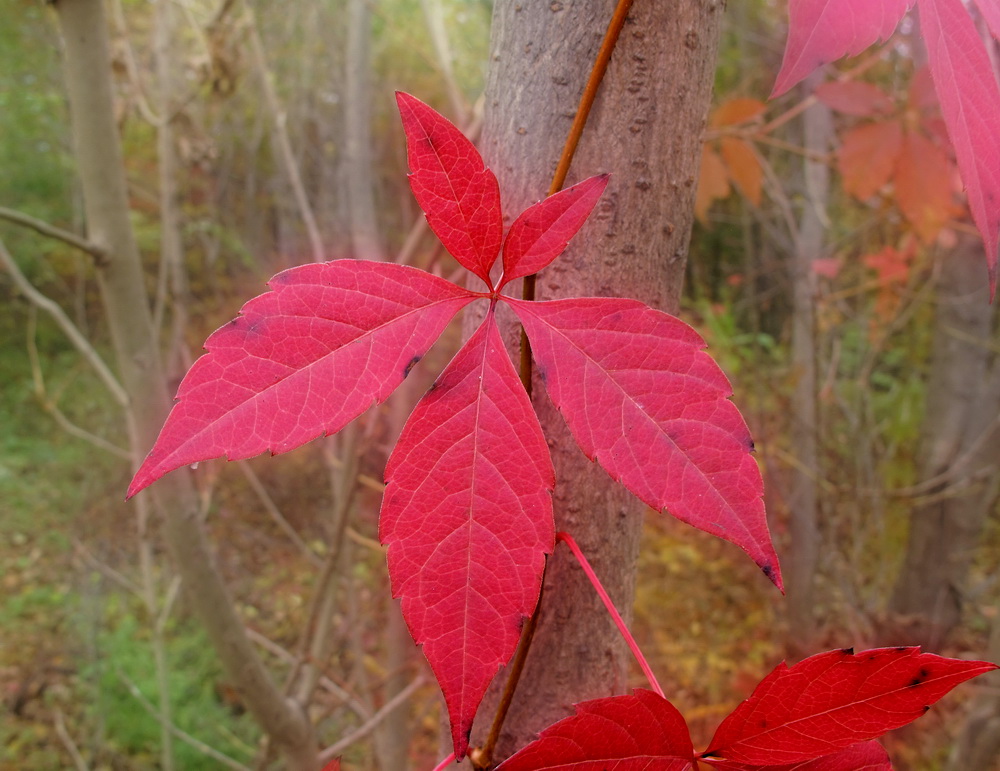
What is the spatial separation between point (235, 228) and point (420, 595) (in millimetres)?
7118

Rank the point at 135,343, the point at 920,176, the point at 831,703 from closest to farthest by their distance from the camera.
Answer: the point at 831,703 < the point at 135,343 < the point at 920,176

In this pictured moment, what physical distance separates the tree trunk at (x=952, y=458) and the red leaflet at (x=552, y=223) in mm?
2808

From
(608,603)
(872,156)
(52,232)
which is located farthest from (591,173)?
(872,156)

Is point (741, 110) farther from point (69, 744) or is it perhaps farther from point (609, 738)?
point (69, 744)

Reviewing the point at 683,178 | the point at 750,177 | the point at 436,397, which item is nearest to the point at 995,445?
the point at 750,177

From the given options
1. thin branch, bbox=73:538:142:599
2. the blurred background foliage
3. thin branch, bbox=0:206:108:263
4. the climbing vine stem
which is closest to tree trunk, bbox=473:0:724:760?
the climbing vine stem

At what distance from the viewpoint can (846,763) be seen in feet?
1.11

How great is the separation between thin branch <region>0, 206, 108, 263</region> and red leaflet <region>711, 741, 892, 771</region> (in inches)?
33.3

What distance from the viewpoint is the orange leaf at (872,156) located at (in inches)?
49.4

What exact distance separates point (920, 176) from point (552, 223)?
124cm

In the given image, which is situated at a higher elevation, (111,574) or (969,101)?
(969,101)

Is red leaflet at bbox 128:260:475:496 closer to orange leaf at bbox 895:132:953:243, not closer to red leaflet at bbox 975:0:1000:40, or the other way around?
red leaflet at bbox 975:0:1000:40

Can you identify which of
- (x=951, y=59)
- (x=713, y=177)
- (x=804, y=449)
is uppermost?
(x=713, y=177)

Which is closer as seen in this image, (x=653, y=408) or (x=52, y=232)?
(x=653, y=408)
